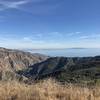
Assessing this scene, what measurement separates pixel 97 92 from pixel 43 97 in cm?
193

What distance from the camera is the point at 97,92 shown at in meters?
8.23

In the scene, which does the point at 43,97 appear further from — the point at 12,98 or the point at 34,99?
the point at 12,98

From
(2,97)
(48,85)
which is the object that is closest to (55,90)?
(48,85)

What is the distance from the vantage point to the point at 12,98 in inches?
304

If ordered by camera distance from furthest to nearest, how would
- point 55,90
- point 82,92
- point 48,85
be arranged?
point 48,85 < point 55,90 < point 82,92

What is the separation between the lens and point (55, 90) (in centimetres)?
864

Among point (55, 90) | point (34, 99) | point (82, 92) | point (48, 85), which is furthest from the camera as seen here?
point (48, 85)

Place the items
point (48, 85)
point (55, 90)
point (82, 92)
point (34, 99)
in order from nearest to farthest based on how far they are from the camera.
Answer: point (34, 99) → point (82, 92) → point (55, 90) → point (48, 85)

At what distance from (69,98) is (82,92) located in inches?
26.3

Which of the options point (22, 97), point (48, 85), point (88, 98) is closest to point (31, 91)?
point (22, 97)

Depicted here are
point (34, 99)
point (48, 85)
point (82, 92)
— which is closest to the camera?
point (34, 99)

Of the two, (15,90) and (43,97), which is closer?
(43,97)

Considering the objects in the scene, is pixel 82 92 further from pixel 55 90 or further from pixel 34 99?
pixel 34 99

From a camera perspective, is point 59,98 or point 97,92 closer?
point 59,98
